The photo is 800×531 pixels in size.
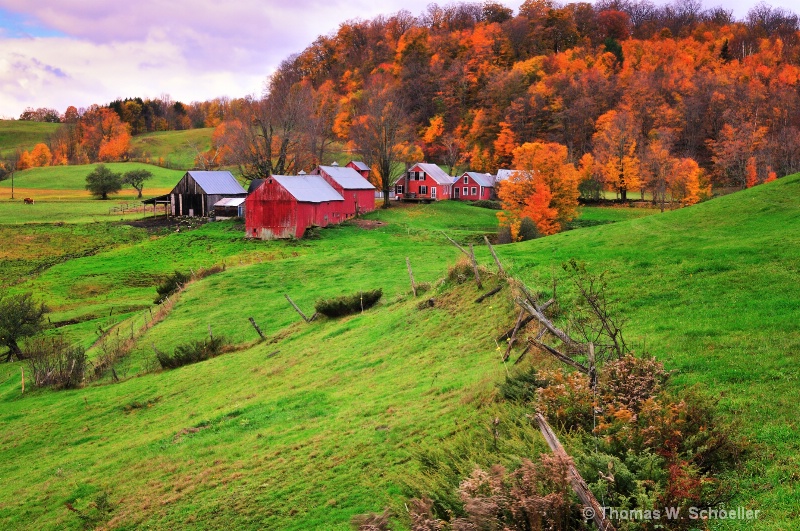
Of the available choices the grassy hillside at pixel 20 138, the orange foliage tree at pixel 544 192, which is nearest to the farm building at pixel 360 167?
the orange foliage tree at pixel 544 192

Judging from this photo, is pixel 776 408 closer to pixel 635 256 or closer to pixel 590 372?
pixel 590 372

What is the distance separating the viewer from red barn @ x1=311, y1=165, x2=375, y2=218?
72.2m

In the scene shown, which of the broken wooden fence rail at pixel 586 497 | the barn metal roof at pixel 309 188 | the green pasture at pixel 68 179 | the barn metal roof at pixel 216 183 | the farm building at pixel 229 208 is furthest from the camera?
the green pasture at pixel 68 179

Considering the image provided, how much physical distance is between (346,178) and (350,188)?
2.72 meters

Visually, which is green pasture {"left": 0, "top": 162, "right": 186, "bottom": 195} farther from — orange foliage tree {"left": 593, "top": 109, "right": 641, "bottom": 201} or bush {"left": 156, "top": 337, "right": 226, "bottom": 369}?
bush {"left": 156, "top": 337, "right": 226, "bottom": 369}

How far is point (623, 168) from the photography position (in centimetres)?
8906

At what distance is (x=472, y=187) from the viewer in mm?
100125

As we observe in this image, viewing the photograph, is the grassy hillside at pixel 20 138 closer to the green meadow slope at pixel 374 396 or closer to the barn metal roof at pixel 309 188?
the barn metal roof at pixel 309 188

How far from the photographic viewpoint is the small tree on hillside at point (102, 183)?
4205 inches

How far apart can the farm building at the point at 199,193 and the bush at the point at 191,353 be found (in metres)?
53.1

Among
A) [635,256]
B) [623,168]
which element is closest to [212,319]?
[635,256]

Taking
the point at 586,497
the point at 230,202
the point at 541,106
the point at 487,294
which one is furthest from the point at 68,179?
the point at 586,497

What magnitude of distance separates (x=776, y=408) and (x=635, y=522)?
13.4ft

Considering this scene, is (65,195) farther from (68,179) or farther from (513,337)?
(513,337)
